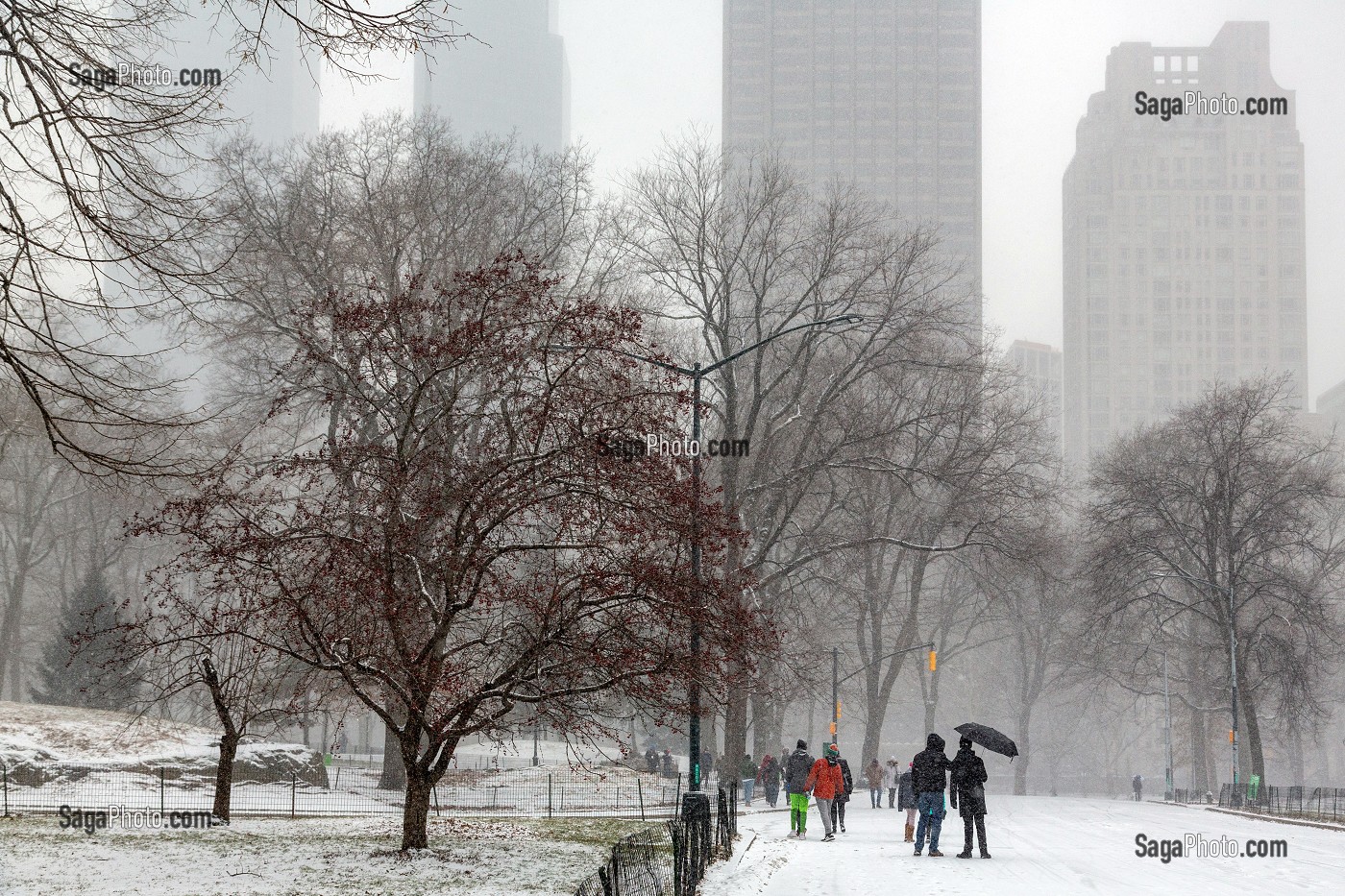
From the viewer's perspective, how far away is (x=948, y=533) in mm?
52125

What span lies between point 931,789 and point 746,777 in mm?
23578

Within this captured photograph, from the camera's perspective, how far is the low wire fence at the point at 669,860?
10.4 metres

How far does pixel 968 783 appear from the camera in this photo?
777 inches

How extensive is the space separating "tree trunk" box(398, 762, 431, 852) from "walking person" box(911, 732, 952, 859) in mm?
7089

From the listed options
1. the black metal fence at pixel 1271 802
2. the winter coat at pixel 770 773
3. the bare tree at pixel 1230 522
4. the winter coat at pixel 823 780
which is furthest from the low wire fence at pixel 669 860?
the bare tree at pixel 1230 522

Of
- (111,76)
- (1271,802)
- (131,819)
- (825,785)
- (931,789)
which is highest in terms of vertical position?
(111,76)

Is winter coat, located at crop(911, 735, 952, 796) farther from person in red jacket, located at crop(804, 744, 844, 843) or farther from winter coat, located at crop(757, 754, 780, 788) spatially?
winter coat, located at crop(757, 754, 780, 788)

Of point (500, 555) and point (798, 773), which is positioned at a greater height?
point (500, 555)

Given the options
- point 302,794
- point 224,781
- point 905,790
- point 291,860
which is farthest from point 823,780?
point 302,794

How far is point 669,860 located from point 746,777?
1047 inches

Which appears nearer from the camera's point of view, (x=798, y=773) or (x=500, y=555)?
(x=500, y=555)

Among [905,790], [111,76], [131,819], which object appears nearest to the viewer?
[111,76]

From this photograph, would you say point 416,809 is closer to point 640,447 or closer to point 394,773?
point 640,447

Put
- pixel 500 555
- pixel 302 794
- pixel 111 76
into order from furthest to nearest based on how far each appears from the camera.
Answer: pixel 302 794 < pixel 500 555 < pixel 111 76
